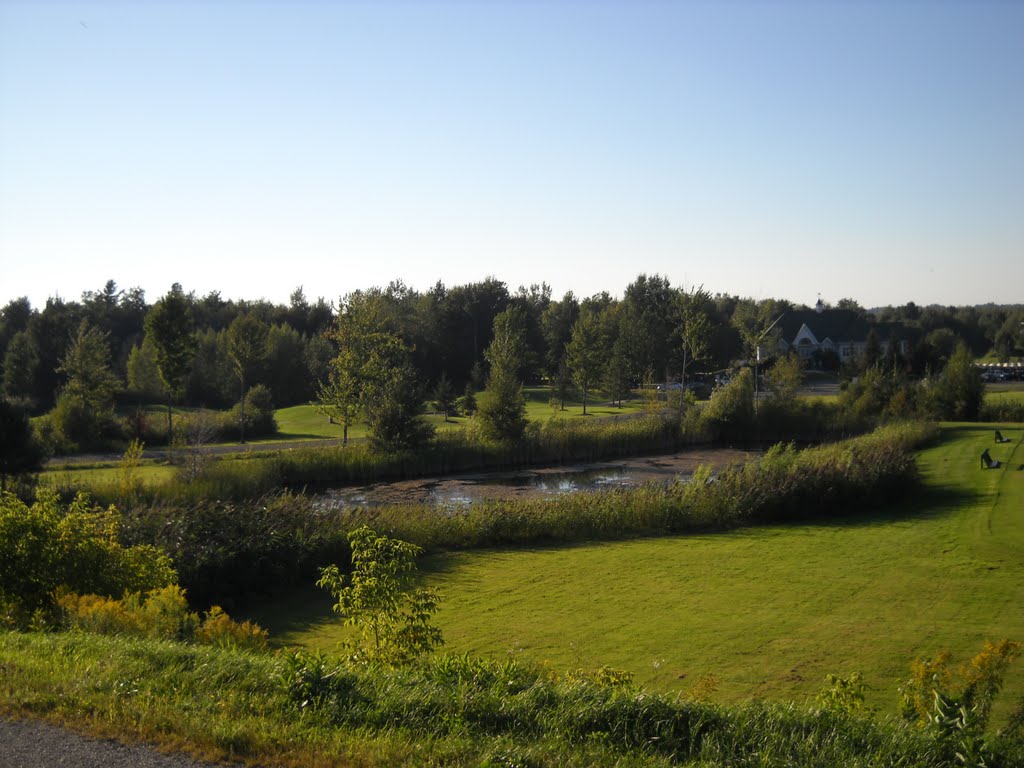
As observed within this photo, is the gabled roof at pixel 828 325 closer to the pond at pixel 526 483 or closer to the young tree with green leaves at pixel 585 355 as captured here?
the young tree with green leaves at pixel 585 355

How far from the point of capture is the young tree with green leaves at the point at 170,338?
127 feet

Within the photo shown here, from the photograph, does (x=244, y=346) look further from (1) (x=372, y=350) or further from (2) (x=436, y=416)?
(2) (x=436, y=416)

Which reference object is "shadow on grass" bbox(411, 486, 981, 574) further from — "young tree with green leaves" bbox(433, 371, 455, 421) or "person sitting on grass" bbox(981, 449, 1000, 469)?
"young tree with green leaves" bbox(433, 371, 455, 421)

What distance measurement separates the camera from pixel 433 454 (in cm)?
3656

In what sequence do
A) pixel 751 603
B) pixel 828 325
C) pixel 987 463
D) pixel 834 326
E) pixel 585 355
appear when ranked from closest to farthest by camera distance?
pixel 751 603, pixel 987 463, pixel 585 355, pixel 834 326, pixel 828 325

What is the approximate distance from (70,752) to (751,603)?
1191 centimetres

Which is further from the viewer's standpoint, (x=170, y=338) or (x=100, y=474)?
(x=170, y=338)

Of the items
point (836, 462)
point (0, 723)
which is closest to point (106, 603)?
point (0, 723)

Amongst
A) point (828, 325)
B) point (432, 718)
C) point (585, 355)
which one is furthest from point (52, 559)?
point (828, 325)

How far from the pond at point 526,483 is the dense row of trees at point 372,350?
333cm

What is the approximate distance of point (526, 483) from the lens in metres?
33.3

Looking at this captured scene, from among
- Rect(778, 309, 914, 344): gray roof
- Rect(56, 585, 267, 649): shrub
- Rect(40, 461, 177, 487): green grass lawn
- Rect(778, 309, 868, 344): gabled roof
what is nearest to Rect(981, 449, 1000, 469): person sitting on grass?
Rect(40, 461, 177, 487): green grass lawn

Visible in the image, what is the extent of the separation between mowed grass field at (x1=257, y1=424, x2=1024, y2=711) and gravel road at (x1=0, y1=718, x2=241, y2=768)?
19.5 feet

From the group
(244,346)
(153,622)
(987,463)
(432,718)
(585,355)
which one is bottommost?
(987,463)
